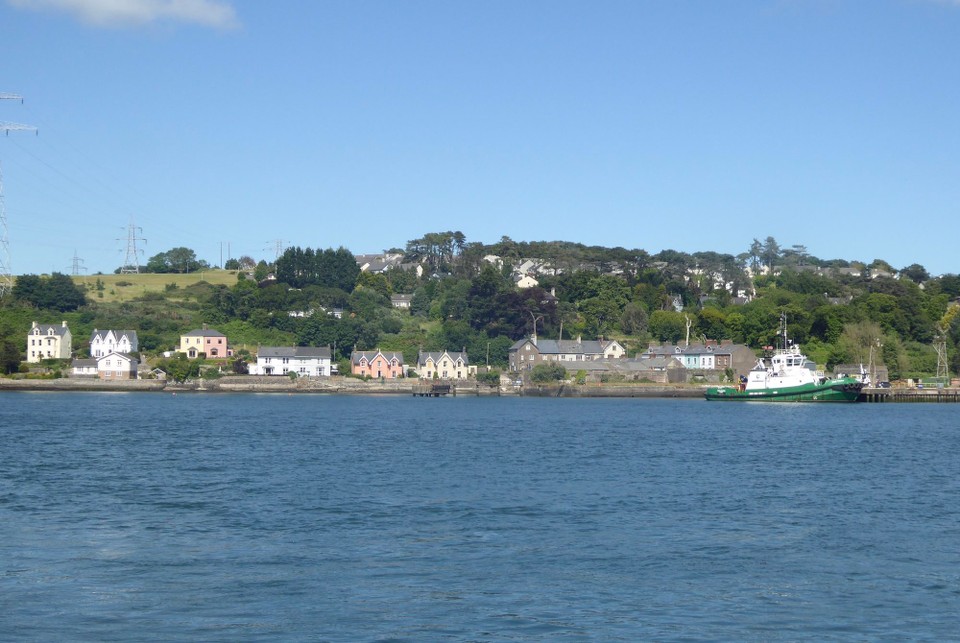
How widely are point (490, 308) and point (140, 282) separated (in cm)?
4813

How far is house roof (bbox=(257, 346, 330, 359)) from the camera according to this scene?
99.4 m

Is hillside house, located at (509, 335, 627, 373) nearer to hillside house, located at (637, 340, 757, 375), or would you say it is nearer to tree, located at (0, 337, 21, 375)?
hillside house, located at (637, 340, 757, 375)

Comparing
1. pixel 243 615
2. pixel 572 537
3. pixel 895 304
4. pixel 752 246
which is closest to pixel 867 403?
pixel 895 304

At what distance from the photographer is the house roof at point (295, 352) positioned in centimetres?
9938

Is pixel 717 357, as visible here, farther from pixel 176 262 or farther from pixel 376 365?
pixel 176 262

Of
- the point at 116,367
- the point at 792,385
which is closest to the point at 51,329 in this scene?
the point at 116,367

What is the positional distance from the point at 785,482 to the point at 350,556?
1513 cm

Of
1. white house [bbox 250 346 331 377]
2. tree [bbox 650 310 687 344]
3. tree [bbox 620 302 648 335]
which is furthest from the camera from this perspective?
tree [bbox 620 302 648 335]

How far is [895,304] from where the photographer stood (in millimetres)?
108938

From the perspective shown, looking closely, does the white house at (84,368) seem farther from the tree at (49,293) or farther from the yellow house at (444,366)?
the yellow house at (444,366)

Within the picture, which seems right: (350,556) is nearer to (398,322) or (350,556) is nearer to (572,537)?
(572,537)

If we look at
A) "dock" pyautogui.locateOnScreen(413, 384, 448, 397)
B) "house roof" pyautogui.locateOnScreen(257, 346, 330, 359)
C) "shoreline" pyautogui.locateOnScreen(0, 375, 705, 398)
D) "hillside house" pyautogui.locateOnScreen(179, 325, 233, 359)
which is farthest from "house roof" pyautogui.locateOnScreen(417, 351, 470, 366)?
"hillside house" pyautogui.locateOnScreen(179, 325, 233, 359)

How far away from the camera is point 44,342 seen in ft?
319

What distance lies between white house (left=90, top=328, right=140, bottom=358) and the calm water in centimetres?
5914
